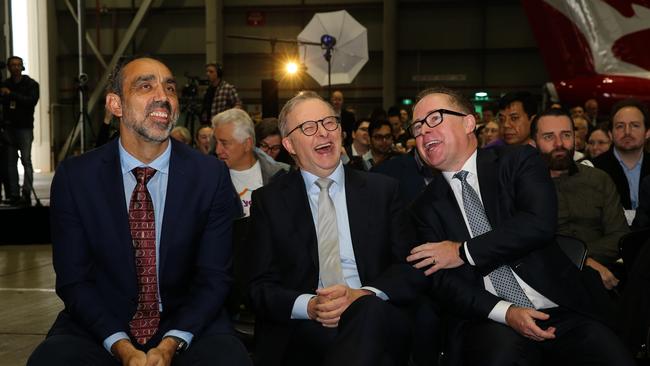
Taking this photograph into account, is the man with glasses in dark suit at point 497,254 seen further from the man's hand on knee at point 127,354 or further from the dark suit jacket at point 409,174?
the dark suit jacket at point 409,174

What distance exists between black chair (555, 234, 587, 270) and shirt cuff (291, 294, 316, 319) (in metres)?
0.99

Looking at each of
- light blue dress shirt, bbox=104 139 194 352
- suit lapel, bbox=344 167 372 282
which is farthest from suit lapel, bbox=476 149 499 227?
light blue dress shirt, bbox=104 139 194 352

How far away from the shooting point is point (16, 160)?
28.7 ft

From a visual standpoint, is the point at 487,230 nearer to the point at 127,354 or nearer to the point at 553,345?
the point at 553,345

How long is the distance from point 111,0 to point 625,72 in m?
14.4

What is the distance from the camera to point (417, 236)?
268 centimetres

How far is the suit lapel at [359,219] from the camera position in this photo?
8.28ft

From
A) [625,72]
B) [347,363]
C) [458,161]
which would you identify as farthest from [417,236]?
[625,72]

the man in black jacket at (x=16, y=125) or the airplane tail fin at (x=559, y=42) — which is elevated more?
the airplane tail fin at (x=559, y=42)

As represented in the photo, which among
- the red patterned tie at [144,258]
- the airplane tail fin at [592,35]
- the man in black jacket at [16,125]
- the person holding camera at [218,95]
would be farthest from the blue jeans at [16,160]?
the red patterned tie at [144,258]

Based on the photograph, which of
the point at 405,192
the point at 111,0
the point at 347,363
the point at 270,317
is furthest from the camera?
the point at 111,0

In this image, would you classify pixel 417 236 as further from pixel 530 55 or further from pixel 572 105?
pixel 530 55

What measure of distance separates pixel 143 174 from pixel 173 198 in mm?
126

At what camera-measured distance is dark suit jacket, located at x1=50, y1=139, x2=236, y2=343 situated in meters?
2.25
